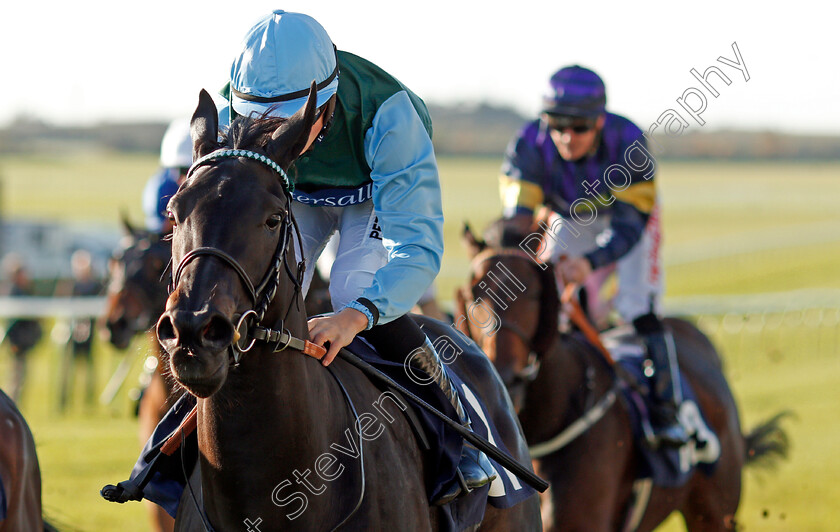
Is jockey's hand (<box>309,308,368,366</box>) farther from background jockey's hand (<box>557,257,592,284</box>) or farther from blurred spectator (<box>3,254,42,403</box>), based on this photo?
blurred spectator (<box>3,254,42,403</box>)

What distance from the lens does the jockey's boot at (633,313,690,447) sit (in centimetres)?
527

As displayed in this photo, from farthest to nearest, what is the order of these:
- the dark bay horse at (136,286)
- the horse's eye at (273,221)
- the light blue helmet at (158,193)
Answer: the dark bay horse at (136,286), the light blue helmet at (158,193), the horse's eye at (273,221)

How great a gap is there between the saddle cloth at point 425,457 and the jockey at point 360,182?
48mm

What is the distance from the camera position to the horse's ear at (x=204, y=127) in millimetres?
2521

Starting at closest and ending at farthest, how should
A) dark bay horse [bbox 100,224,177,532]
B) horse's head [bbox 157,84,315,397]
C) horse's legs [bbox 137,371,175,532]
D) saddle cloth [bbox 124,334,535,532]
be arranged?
horse's head [bbox 157,84,315,397]
saddle cloth [bbox 124,334,535,532]
horse's legs [bbox 137,371,175,532]
dark bay horse [bbox 100,224,177,532]

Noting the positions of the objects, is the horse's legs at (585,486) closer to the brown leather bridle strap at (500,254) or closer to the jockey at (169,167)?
the brown leather bridle strap at (500,254)

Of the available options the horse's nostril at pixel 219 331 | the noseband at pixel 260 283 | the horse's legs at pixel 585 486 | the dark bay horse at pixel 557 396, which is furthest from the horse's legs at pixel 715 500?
the horse's nostril at pixel 219 331

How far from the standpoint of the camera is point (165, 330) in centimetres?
218

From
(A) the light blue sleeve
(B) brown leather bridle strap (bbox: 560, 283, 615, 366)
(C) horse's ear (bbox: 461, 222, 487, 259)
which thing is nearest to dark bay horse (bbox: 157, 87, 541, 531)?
(A) the light blue sleeve

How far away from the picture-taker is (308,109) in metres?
2.49

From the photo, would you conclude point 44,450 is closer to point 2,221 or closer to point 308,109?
point 308,109

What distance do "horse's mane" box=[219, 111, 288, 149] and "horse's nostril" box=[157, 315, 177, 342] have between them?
51cm

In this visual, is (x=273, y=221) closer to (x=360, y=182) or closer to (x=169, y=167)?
(x=360, y=182)

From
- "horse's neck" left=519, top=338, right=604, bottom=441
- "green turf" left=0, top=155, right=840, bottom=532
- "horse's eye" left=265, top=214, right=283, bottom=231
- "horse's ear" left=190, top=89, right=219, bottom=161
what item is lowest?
"green turf" left=0, top=155, right=840, bottom=532
